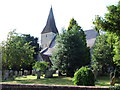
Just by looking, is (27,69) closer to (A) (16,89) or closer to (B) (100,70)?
(B) (100,70)

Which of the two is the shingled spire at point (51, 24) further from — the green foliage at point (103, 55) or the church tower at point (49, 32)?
the green foliage at point (103, 55)

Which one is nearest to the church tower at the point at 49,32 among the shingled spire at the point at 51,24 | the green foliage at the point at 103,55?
the shingled spire at the point at 51,24

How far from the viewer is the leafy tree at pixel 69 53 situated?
955 inches

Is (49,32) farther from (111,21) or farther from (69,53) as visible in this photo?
(111,21)

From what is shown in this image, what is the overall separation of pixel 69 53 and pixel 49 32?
37904mm

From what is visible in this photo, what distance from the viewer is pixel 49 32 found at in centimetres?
6141

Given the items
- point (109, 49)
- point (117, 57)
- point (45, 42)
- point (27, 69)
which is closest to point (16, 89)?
point (117, 57)

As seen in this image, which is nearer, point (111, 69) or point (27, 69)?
point (111, 69)

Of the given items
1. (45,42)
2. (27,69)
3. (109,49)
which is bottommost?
(27,69)

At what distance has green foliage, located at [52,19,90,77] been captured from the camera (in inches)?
955

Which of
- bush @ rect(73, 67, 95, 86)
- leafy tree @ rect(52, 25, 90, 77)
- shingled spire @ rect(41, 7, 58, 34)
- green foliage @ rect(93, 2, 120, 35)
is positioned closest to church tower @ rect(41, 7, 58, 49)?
shingled spire @ rect(41, 7, 58, 34)

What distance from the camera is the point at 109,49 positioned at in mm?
26172

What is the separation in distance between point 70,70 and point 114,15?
56.8 feet

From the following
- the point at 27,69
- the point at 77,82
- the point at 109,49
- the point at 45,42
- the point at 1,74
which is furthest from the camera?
the point at 45,42
